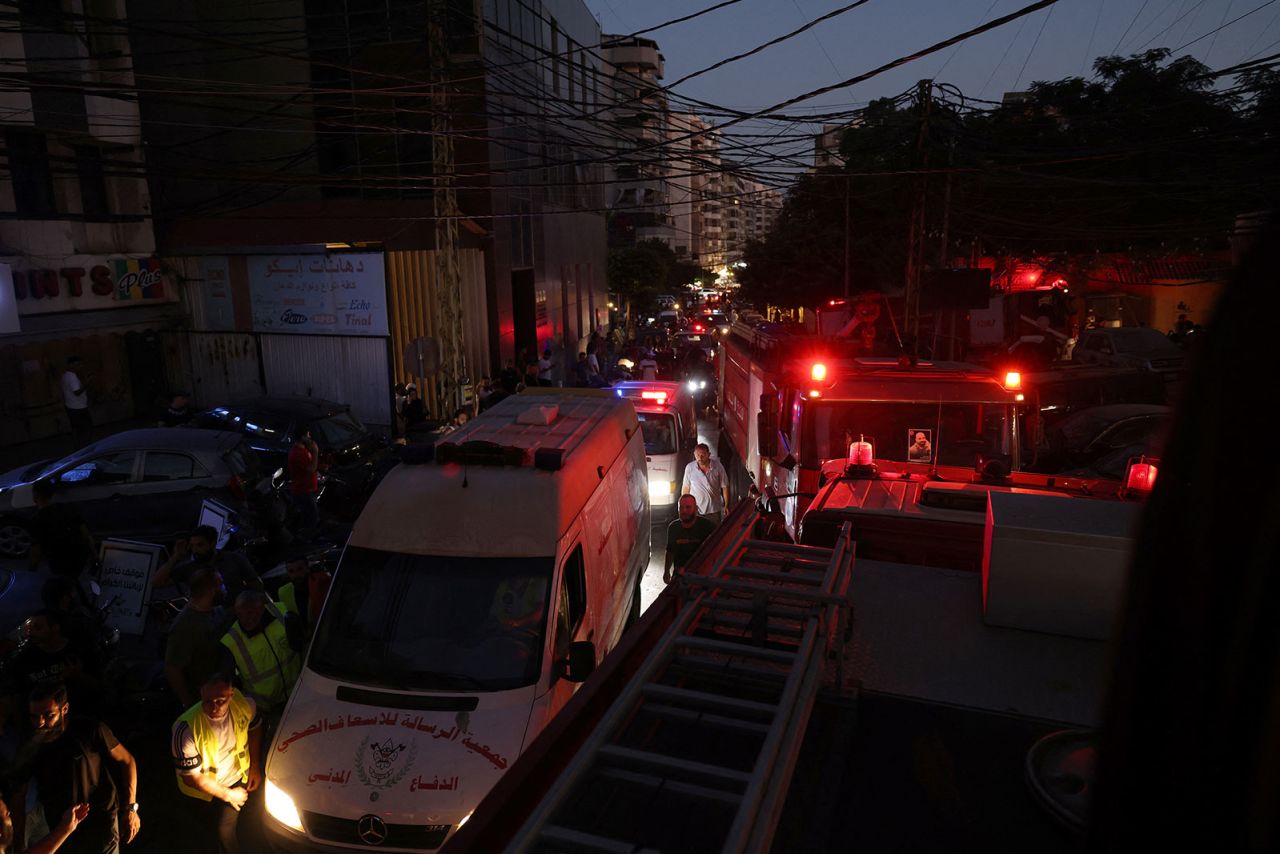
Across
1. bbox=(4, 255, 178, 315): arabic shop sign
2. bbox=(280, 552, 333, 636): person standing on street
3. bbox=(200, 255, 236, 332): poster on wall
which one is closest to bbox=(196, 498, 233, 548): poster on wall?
bbox=(280, 552, 333, 636): person standing on street

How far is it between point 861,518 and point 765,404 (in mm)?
3602

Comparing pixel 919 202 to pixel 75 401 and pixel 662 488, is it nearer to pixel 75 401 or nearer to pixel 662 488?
pixel 662 488

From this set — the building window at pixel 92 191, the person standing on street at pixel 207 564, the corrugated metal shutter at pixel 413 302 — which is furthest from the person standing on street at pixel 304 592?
the building window at pixel 92 191

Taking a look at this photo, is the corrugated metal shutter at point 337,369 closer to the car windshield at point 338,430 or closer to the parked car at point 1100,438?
the car windshield at point 338,430

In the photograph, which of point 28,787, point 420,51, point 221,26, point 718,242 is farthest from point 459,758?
point 718,242

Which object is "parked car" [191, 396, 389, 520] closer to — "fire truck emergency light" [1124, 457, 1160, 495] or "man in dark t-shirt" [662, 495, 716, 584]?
"man in dark t-shirt" [662, 495, 716, 584]

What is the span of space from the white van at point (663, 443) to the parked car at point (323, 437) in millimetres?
4706

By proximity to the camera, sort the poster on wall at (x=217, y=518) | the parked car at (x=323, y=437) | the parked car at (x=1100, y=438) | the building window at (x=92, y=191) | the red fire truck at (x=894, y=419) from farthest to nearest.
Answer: the building window at (x=92, y=191) → the parked car at (x=1100, y=438) → the parked car at (x=323, y=437) → the poster on wall at (x=217, y=518) → the red fire truck at (x=894, y=419)

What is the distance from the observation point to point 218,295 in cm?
2230

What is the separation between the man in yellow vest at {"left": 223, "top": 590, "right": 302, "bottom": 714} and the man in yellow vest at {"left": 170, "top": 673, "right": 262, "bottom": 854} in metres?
0.39

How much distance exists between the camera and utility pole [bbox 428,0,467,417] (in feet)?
44.2

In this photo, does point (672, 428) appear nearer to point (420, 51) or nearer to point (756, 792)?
point (756, 792)

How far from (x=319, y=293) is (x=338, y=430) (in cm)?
719

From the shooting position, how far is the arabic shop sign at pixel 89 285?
61.8 feet
